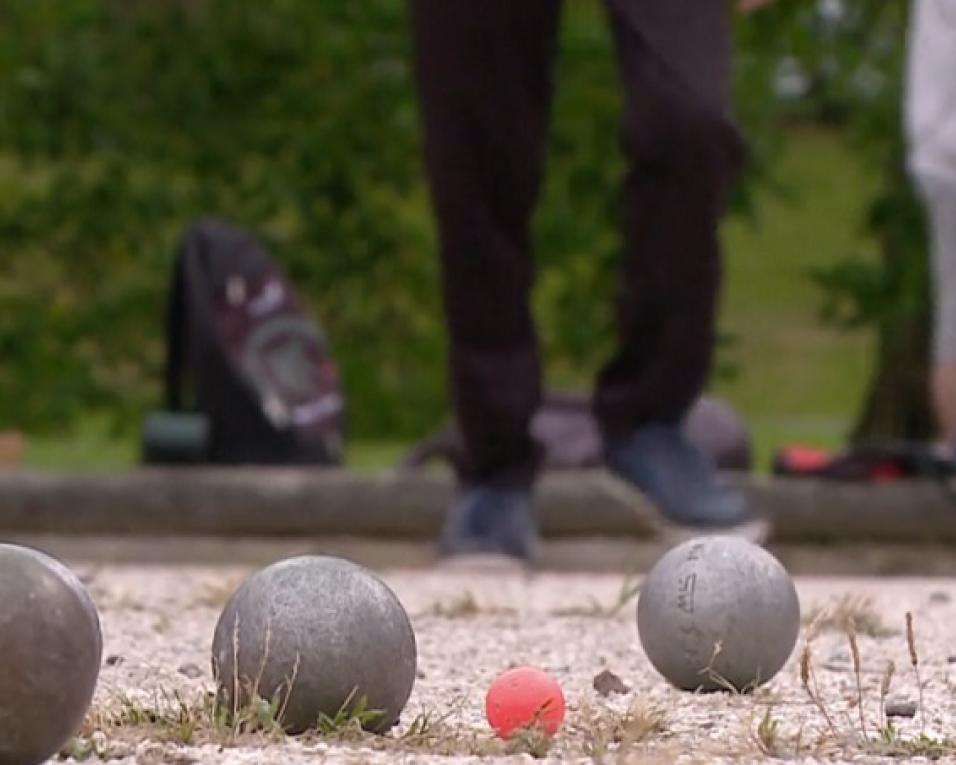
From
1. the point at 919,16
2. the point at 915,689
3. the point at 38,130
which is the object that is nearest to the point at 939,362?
the point at 919,16

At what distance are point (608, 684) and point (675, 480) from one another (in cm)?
171

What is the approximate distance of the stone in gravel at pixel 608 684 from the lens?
9.21 ft

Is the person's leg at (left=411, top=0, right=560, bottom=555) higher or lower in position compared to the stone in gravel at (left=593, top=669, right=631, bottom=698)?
higher

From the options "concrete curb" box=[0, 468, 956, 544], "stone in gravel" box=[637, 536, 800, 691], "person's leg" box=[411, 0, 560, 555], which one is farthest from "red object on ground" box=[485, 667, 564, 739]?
"concrete curb" box=[0, 468, 956, 544]

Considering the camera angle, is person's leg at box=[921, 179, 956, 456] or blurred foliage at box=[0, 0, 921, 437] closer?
person's leg at box=[921, 179, 956, 456]

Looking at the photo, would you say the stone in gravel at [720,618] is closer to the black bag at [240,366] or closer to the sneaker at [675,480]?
the sneaker at [675,480]

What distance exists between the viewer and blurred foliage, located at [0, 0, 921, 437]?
7.31 meters

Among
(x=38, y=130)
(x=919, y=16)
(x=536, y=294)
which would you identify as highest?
(x=919, y=16)

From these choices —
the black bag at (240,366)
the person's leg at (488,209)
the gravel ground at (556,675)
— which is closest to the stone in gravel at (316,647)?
the gravel ground at (556,675)

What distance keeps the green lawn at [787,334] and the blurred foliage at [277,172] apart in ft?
0.59

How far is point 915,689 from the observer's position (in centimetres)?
281

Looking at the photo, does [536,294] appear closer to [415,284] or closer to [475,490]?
[415,284]

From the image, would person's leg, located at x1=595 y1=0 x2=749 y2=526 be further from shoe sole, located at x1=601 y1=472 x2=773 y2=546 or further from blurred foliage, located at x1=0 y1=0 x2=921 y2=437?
blurred foliage, located at x1=0 y1=0 x2=921 y2=437

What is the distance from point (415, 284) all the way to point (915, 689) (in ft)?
15.6
